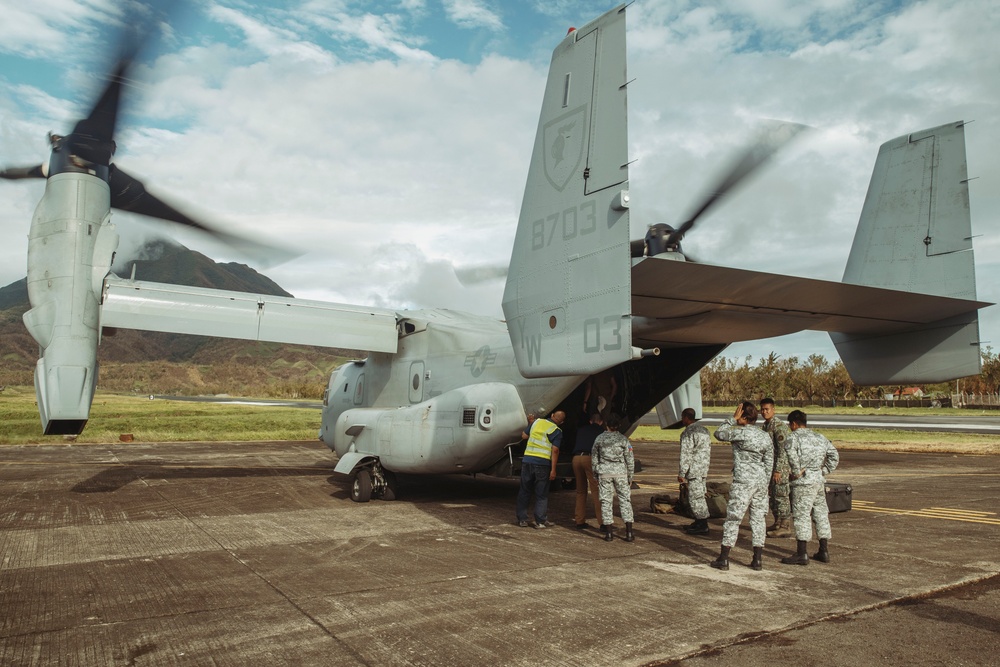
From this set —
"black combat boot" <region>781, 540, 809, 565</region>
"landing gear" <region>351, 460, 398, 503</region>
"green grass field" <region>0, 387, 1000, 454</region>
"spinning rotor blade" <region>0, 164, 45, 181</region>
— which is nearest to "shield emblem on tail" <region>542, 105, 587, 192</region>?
"black combat boot" <region>781, 540, 809, 565</region>

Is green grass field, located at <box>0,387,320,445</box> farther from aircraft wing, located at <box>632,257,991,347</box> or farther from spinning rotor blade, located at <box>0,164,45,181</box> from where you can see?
aircraft wing, located at <box>632,257,991,347</box>

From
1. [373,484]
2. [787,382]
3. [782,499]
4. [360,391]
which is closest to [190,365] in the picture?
[787,382]

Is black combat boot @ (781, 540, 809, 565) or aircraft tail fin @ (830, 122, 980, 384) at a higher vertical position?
aircraft tail fin @ (830, 122, 980, 384)

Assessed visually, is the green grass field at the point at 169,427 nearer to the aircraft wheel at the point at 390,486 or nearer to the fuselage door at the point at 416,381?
the fuselage door at the point at 416,381

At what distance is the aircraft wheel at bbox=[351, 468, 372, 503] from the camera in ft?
37.9

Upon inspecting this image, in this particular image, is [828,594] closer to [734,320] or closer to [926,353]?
[734,320]

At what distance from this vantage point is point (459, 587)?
20.1 ft

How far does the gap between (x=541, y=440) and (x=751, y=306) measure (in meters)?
3.38

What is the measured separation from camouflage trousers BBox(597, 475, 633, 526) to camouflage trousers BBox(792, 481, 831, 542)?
1.92m

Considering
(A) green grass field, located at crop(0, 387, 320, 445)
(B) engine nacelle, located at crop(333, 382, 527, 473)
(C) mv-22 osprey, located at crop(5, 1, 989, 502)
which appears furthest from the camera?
(A) green grass field, located at crop(0, 387, 320, 445)

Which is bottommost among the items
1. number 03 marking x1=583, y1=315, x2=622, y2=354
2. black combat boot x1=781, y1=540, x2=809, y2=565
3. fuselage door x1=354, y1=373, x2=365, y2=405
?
black combat boot x1=781, y1=540, x2=809, y2=565

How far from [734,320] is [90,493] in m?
11.7

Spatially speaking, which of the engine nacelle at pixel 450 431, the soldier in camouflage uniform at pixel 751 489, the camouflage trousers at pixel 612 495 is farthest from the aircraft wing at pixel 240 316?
the soldier in camouflage uniform at pixel 751 489

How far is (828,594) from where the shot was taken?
596 cm
